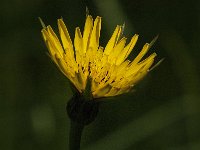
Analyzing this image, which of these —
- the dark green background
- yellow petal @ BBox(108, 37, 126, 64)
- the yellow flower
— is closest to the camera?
the yellow flower

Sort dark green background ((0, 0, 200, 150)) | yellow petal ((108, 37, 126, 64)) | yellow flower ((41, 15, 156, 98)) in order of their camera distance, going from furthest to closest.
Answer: dark green background ((0, 0, 200, 150)), yellow petal ((108, 37, 126, 64)), yellow flower ((41, 15, 156, 98))

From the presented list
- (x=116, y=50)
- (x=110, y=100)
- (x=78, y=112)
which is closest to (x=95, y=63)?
(x=116, y=50)

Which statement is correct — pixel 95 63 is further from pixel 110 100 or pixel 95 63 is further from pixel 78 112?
pixel 110 100

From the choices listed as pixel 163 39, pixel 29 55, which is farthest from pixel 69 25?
pixel 163 39

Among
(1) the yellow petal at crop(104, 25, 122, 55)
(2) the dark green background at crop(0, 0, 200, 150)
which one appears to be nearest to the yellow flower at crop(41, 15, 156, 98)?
(1) the yellow petal at crop(104, 25, 122, 55)

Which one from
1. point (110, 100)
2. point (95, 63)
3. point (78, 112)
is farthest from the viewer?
point (110, 100)

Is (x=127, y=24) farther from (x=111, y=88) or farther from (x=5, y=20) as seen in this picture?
(x=111, y=88)

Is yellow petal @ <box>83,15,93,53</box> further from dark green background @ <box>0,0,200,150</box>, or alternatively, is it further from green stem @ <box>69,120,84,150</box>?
dark green background @ <box>0,0,200,150</box>
